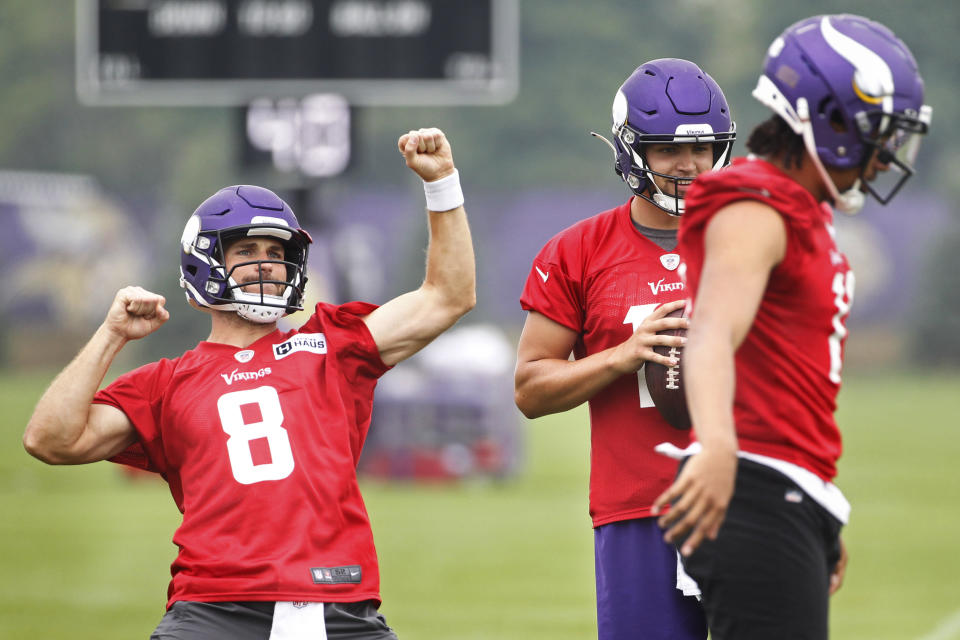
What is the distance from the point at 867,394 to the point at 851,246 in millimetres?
7577

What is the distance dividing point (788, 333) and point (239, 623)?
5.22 feet

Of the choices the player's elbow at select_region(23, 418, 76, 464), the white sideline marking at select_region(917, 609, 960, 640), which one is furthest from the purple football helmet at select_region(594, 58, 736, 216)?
the white sideline marking at select_region(917, 609, 960, 640)

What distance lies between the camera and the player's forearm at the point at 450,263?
13.8 feet

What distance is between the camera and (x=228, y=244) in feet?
13.9

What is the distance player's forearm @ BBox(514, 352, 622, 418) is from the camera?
4102mm

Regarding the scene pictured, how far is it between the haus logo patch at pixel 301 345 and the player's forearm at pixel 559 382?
1.85ft

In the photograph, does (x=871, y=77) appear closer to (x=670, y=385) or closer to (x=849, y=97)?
(x=849, y=97)

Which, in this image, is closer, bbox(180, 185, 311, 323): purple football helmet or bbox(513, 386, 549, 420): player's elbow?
bbox(180, 185, 311, 323): purple football helmet

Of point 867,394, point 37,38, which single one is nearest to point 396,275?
point 867,394

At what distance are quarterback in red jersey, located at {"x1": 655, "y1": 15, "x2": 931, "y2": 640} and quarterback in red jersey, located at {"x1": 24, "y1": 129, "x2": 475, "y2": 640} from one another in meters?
1.11

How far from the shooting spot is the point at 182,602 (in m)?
3.93

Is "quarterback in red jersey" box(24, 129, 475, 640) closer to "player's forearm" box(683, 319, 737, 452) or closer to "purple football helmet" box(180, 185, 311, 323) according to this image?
"purple football helmet" box(180, 185, 311, 323)

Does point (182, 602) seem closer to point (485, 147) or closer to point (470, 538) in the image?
point (470, 538)

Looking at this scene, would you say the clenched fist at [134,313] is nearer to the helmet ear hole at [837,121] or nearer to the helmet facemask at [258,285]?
the helmet facemask at [258,285]
